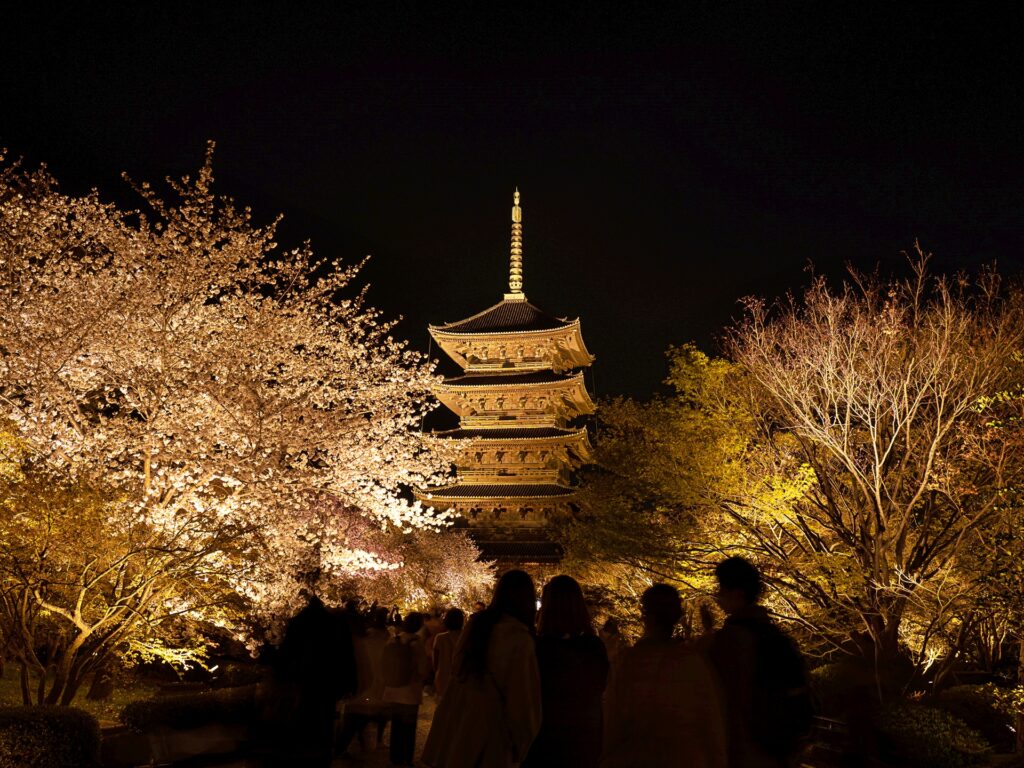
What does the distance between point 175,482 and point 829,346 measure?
1197 centimetres

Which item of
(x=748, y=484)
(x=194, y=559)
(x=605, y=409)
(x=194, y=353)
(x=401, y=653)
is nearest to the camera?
(x=401, y=653)

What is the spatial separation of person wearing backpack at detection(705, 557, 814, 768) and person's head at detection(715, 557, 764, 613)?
6.6 inches

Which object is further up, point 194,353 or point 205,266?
point 205,266

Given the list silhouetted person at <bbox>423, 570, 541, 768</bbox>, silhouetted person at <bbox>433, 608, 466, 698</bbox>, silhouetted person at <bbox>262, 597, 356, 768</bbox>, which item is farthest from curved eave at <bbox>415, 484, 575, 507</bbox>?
silhouetted person at <bbox>262, 597, 356, 768</bbox>

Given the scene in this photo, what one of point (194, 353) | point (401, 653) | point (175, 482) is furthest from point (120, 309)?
point (401, 653)

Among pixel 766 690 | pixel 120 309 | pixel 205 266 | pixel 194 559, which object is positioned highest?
pixel 205 266

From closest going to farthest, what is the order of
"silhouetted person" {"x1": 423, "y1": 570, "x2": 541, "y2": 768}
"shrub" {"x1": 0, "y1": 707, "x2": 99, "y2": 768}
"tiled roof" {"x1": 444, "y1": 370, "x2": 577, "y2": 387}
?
1. "silhouetted person" {"x1": 423, "y1": 570, "x2": 541, "y2": 768}
2. "shrub" {"x1": 0, "y1": 707, "x2": 99, "y2": 768}
3. "tiled roof" {"x1": 444, "y1": 370, "x2": 577, "y2": 387}

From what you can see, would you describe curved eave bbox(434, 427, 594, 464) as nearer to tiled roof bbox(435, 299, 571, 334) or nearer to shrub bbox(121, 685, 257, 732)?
tiled roof bbox(435, 299, 571, 334)

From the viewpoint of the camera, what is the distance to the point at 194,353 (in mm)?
15641

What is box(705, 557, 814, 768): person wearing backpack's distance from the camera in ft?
12.7

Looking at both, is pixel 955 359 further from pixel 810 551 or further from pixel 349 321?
pixel 349 321

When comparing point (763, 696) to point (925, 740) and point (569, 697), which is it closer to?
point (569, 697)

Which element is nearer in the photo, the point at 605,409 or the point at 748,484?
the point at 748,484

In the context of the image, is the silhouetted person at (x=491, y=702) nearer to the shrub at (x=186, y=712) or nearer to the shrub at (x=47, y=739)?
the shrub at (x=47, y=739)
